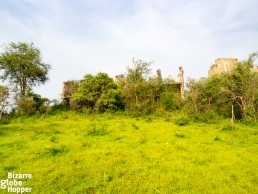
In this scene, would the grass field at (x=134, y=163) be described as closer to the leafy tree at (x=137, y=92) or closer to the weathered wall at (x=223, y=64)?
the leafy tree at (x=137, y=92)

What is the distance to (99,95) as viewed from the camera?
23.8 metres

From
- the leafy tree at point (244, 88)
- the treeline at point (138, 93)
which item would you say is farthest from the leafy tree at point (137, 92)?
the leafy tree at point (244, 88)

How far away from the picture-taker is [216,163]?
763 cm

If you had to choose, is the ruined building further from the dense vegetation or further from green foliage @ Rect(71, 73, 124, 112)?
green foliage @ Rect(71, 73, 124, 112)

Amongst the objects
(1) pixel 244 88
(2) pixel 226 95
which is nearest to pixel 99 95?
(2) pixel 226 95

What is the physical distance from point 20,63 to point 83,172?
24.1 metres

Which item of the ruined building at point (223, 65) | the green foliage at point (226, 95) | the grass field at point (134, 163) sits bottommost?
the grass field at point (134, 163)

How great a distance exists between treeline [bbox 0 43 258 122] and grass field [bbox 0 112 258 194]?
28.0 ft

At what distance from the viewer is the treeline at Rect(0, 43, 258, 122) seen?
19.0 metres

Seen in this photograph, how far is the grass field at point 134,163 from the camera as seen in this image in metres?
5.91

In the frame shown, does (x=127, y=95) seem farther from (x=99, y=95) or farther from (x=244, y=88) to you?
(x=244, y=88)

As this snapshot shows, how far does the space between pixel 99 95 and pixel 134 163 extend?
16855 mm

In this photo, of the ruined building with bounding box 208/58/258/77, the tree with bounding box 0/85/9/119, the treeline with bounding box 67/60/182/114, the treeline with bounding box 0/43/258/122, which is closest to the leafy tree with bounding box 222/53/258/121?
the treeline with bounding box 0/43/258/122

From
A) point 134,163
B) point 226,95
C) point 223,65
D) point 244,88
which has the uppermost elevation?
point 223,65
